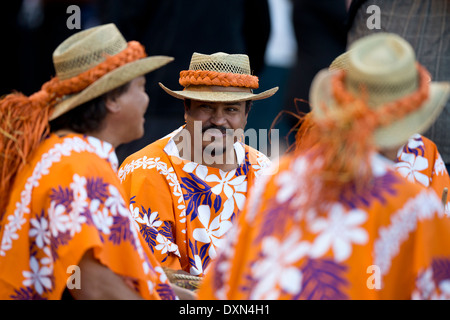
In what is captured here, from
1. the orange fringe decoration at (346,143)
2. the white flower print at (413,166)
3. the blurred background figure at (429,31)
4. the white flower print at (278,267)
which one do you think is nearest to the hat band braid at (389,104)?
the orange fringe decoration at (346,143)

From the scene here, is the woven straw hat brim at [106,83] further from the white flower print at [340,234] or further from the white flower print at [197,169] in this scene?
the white flower print at [197,169]

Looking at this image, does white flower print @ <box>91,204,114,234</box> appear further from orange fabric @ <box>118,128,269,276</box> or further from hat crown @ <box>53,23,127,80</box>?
orange fabric @ <box>118,128,269,276</box>

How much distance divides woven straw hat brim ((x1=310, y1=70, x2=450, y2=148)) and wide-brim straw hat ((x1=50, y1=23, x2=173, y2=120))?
80 centimetres

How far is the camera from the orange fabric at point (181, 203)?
3.62 m

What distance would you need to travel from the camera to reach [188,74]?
398cm

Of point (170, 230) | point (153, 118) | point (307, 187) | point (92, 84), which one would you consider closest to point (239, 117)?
point (170, 230)

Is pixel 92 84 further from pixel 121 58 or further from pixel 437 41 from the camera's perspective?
pixel 437 41

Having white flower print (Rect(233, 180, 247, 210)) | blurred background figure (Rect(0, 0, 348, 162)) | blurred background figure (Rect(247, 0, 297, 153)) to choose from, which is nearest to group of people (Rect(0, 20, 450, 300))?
white flower print (Rect(233, 180, 247, 210))

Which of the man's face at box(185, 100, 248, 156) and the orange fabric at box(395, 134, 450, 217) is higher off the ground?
the man's face at box(185, 100, 248, 156)

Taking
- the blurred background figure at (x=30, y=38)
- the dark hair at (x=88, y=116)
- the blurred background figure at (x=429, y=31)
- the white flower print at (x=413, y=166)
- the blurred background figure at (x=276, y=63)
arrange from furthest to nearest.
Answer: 1. the blurred background figure at (x=276, y=63)
2. the blurred background figure at (x=30, y=38)
3. the blurred background figure at (x=429, y=31)
4. the white flower print at (x=413, y=166)
5. the dark hair at (x=88, y=116)

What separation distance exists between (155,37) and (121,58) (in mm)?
2269

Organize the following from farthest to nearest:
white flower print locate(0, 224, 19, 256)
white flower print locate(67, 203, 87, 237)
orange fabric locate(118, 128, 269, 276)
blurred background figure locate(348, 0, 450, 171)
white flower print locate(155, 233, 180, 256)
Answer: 1. blurred background figure locate(348, 0, 450, 171)
2. orange fabric locate(118, 128, 269, 276)
3. white flower print locate(155, 233, 180, 256)
4. white flower print locate(0, 224, 19, 256)
5. white flower print locate(67, 203, 87, 237)

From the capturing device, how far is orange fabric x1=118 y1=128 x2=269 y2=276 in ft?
11.9

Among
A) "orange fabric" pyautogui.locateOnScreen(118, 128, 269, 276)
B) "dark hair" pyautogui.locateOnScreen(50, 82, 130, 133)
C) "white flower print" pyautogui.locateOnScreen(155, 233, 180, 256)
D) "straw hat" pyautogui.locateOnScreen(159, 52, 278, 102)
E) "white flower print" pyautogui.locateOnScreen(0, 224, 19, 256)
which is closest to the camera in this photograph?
"white flower print" pyautogui.locateOnScreen(0, 224, 19, 256)
